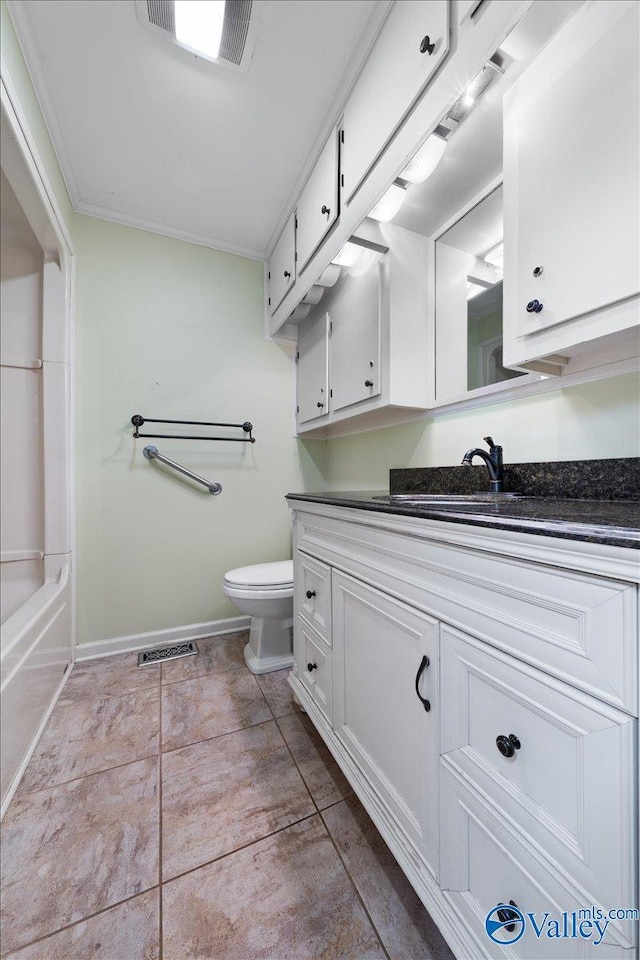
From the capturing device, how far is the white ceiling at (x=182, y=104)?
1.10 m

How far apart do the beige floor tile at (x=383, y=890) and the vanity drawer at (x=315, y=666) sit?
0.25 m

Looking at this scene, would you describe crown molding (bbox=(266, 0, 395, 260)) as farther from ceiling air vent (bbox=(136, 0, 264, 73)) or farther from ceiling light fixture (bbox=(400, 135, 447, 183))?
ceiling light fixture (bbox=(400, 135, 447, 183))

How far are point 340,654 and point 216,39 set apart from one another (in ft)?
6.48

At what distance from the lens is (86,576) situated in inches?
72.4

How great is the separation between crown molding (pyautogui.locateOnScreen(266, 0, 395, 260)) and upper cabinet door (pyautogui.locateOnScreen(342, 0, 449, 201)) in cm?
3

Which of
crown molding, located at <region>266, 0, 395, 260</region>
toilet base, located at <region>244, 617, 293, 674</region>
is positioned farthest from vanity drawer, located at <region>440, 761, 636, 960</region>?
crown molding, located at <region>266, 0, 395, 260</region>

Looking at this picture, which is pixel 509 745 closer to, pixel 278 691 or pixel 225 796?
pixel 225 796

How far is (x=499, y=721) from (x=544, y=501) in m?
0.55

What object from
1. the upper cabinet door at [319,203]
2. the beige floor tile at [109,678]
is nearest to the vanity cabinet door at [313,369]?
the upper cabinet door at [319,203]

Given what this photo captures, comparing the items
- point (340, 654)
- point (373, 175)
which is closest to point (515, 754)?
point (340, 654)

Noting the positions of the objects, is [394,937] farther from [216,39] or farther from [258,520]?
[216,39]

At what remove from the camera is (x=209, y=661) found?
5.92 ft

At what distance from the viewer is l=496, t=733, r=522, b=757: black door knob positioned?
20.6 inches

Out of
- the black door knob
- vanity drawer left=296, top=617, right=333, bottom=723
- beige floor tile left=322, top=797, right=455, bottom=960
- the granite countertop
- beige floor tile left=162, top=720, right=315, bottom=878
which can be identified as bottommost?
beige floor tile left=322, top=797, right=455, bottom=960
